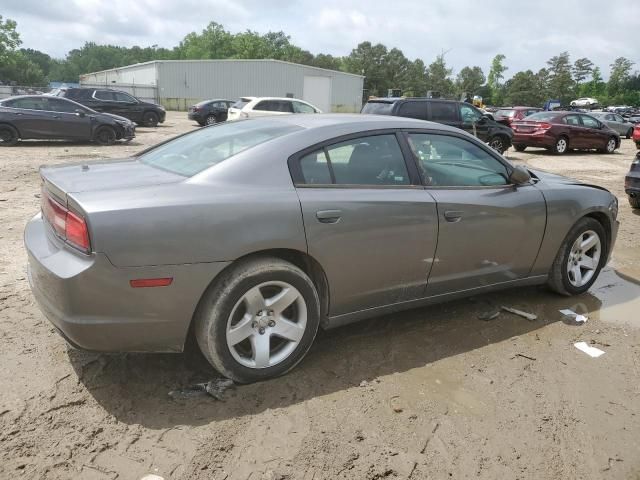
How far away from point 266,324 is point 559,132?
58.0ft

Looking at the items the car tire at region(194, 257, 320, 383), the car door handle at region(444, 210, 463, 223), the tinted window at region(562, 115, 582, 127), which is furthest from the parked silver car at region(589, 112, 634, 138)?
the car tire at region(194, 257, 320, 383)

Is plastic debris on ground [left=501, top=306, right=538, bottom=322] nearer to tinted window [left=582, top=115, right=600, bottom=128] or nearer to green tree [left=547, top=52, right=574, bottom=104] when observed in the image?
tinted window [left=582, top=115, right=600, bottom=128]

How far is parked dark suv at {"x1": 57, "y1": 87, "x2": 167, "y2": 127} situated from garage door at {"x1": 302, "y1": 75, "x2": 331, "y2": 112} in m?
26.2

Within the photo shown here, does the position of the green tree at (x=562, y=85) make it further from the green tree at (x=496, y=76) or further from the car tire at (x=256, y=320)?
the car tire at (x=256, y=320)

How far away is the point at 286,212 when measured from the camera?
293cm

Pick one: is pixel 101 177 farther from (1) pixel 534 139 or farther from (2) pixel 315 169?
(1) pixel 534 139

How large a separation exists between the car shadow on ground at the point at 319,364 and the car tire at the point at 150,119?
2131cm

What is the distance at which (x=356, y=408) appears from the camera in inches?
114

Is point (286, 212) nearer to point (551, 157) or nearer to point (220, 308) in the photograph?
point (220, 308)

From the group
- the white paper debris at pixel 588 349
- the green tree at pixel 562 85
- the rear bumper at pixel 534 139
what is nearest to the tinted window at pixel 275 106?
the rear bumper at pixel 534 139

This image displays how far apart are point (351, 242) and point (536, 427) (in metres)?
1.44

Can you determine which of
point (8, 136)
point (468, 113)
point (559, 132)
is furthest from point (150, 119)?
point (559, 132)

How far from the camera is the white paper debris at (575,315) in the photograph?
14.1ft

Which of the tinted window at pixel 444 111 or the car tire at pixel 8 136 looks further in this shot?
the car tire at pixel 8 136
